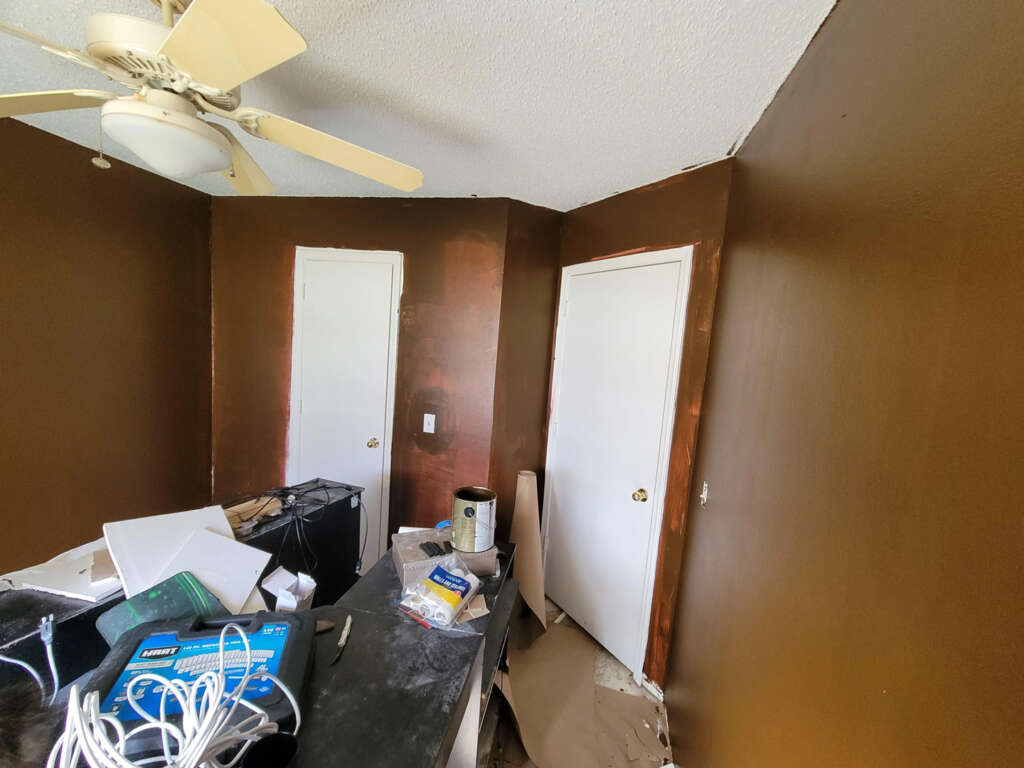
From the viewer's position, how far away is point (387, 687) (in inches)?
29.7

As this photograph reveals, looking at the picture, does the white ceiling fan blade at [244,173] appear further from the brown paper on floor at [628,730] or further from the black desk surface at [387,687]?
the brown paper on floor at [628,730]

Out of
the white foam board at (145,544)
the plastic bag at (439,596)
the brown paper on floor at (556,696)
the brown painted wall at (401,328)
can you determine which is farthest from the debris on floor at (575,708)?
the white foam board at (145,544)

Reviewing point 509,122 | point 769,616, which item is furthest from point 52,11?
point 769,616

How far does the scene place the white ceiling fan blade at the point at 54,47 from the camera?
0.70 metres

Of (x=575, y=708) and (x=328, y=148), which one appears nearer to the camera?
(x=328, y=148)

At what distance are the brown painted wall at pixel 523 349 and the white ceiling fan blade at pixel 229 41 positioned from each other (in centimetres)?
140

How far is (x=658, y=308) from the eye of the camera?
1741 millimetres

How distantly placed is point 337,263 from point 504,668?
226cm

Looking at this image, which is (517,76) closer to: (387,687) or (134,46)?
(134,46)

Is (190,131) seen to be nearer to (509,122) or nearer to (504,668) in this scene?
(509,122)

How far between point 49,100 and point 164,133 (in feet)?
1.08

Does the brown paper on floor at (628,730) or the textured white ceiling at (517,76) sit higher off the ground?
the textured white ceiling at (517,76)

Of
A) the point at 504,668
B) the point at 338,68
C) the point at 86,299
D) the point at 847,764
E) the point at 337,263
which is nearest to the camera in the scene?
the point at 847,764

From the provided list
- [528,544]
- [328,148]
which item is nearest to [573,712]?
[528,544]
